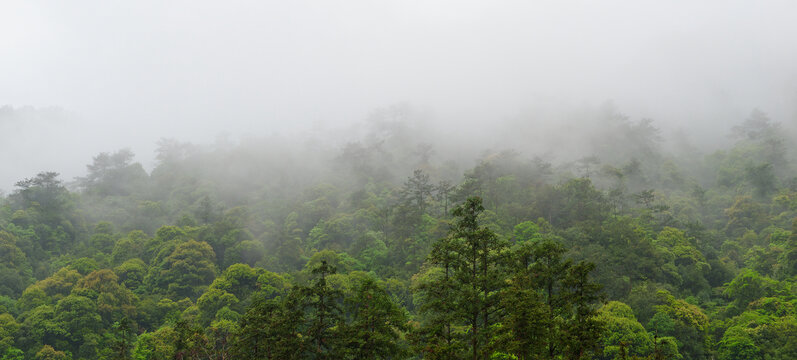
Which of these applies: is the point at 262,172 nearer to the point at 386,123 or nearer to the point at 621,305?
the point at 386,123

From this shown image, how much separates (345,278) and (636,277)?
95.8ft

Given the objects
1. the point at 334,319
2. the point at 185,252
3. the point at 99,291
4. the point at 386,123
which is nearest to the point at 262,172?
the point at 386,123

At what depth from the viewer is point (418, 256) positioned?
194 feet

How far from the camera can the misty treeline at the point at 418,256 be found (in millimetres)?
21562

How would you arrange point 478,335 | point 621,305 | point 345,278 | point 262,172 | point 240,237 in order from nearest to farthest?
point 478,335
point 621,305
point 345,278
point 240,237
point 262,172

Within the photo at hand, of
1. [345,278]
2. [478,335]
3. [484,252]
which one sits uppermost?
[484,252]

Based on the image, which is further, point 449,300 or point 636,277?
point 636,277

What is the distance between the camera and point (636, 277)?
47188 millimetres

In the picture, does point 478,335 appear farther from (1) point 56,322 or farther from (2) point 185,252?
(2) point 185,252

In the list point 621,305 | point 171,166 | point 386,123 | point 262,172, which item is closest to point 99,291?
point 621,305

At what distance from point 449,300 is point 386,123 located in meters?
114

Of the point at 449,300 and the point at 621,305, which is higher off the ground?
the point at 449,300

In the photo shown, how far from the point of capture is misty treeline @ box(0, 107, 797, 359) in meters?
21.6

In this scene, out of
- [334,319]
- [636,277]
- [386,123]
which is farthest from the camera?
[386,123]
